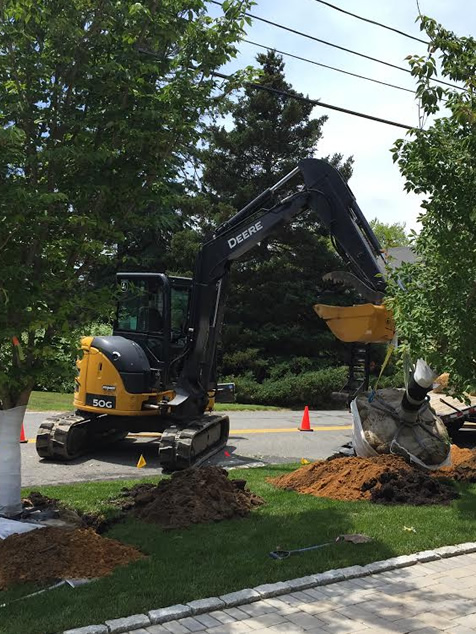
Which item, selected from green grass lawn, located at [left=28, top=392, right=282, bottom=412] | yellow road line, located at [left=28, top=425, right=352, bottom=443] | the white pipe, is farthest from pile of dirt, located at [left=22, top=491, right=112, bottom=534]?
green grass lawn, located at [left=28, top=392, right=282, bottom=412]

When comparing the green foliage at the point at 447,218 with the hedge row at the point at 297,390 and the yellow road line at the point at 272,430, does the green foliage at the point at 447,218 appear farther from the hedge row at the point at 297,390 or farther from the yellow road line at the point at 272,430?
the hedge row at the point at 297,390

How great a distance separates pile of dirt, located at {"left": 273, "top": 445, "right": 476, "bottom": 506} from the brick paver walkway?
2.36m

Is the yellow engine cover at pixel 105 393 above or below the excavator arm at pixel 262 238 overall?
below

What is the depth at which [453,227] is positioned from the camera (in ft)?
21.7

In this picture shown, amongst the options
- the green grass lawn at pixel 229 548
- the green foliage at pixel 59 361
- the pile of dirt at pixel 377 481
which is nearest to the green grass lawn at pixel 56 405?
the green grass lawn at pixel 229 548

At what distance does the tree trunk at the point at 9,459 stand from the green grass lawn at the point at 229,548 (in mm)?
1011

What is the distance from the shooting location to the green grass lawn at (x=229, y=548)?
4.40 meters

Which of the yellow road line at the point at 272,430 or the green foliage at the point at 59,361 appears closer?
the green foliage at the point at 59,361

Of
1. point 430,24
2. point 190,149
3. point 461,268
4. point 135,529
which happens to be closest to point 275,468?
point 135,529

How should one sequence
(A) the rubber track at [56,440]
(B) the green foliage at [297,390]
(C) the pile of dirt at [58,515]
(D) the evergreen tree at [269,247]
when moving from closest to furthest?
(C) the pile of dirt at [58,515], (A) the rubber track at [56,440], (B) the green foliage at [297,390], (D) the evergreen tree at [269,247]

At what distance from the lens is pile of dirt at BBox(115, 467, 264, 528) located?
6609mm

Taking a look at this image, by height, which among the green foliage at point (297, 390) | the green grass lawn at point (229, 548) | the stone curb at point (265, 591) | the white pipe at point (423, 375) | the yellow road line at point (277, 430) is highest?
the white pipe at point (423, 375)

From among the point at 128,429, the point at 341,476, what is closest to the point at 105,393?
the point at 128,429

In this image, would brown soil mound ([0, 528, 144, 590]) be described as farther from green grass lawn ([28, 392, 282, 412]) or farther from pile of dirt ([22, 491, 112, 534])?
green grass lawn ([28, 392, 282, 412])
